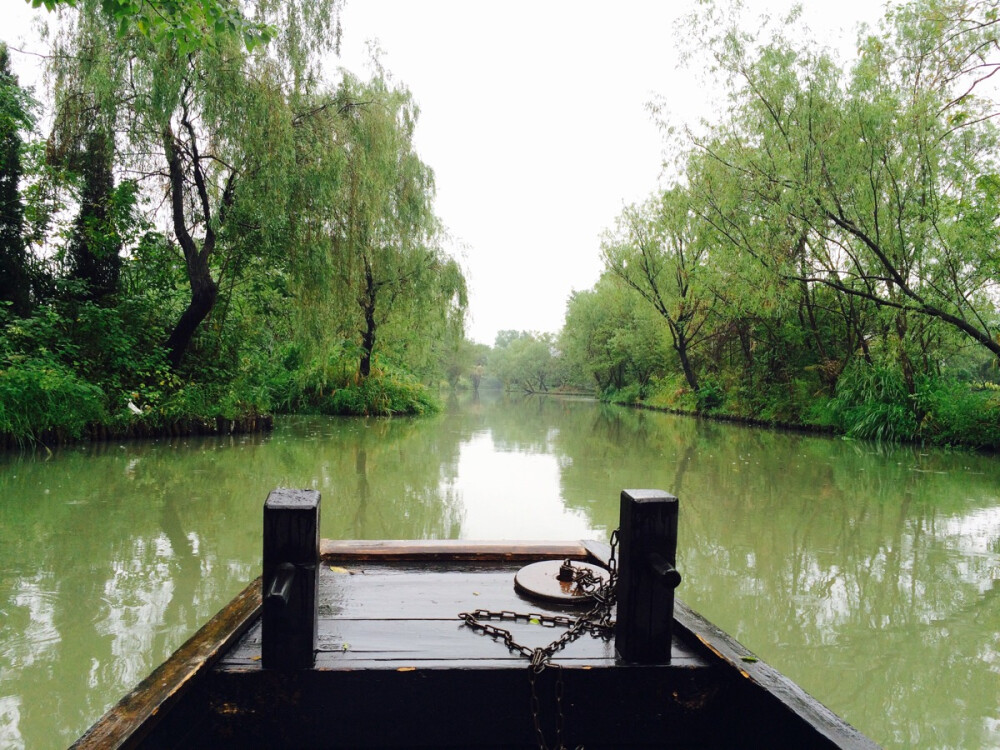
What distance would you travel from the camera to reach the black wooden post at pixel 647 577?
1.75 meters

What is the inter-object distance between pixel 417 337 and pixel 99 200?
9367 millimetres

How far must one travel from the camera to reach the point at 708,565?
4188 millimetres

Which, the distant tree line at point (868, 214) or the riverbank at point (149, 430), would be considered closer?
the riverbank at point (149, 430)

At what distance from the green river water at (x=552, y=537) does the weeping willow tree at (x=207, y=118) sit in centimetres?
346

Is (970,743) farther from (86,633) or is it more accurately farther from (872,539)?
(86,633)

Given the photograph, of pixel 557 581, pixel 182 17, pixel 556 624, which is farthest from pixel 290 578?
pixel 182 17

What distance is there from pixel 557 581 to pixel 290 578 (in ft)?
3.75

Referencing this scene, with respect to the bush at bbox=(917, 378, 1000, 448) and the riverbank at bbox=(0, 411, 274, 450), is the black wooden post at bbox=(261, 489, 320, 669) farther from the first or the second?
the bush at bbox=(917, 378, 1000, 448)

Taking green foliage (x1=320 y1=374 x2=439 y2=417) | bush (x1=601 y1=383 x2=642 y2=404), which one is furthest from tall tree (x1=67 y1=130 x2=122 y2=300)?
bush (x1=601 y1=383 x2=642 y2=404)

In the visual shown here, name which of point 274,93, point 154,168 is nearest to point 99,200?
point 154,168

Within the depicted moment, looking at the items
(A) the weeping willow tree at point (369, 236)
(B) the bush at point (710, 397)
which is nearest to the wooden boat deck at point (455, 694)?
(A) the weeping willow tree at point (369, 236)

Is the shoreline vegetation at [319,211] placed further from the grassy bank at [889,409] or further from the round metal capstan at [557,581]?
the round metal capstan at [557,581]

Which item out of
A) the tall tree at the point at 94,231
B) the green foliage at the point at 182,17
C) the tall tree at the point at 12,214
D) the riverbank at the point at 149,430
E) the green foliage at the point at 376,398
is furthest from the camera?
the green foliage at the point at 376,398

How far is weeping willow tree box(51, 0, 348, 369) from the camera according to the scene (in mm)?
8812
